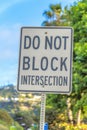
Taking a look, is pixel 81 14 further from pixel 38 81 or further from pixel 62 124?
pixel 38 81

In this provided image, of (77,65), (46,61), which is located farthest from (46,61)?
(77,65)

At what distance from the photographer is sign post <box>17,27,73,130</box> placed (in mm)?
4535

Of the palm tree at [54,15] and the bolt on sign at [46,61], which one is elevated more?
the palm tree at [54,15]

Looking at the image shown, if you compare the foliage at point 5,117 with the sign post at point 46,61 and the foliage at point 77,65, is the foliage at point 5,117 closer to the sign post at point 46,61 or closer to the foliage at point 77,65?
the foliage at point 77,65

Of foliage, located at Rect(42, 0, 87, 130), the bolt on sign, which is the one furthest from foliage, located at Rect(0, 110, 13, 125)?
the bolt on sign

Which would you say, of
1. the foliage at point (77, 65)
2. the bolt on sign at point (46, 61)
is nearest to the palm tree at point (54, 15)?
the foliage at point (77, 65)

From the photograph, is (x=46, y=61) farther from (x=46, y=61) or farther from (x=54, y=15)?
(x=54, y=15)

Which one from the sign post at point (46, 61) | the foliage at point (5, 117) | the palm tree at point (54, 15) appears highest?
the palm tree at point (54, 15)

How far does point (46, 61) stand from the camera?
14.9 feet

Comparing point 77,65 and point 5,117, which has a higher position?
point 77,65

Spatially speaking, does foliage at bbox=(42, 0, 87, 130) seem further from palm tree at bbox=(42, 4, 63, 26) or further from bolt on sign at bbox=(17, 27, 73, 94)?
bolt on sign at bbox=(17, 27, 73, 94)

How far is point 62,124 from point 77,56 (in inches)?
288

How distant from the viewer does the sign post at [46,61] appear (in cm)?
454

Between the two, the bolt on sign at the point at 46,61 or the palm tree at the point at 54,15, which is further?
the palm tree at the point at 54,15
